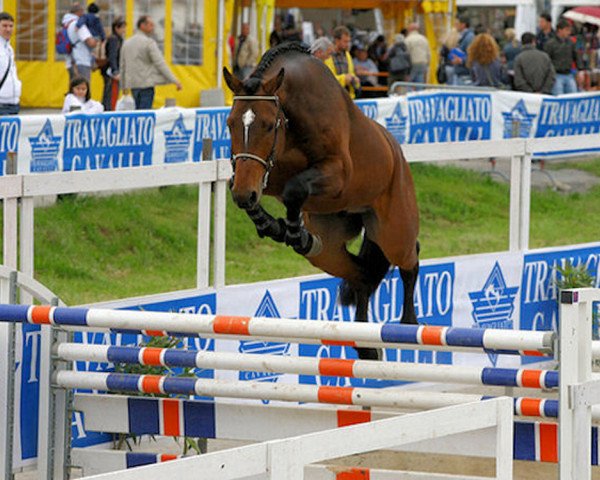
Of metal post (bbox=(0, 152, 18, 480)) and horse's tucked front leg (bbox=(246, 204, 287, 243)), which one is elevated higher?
horse's tucked front leg (bbox=(246, 204, 287, 243))

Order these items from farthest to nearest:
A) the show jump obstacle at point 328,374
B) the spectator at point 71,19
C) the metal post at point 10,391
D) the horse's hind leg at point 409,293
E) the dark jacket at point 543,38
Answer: the dark jacket at point 543,38, the spectator at point 71,19, the horse's hind leg at point 409,293, the metal post at point 10,391, the show jump obstacle at point 328,374

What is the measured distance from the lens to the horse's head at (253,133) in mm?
6558

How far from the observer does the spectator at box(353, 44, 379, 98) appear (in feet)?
84.6

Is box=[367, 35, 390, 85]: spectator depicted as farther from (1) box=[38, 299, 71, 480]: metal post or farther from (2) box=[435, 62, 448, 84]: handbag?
(1) box=[38, 299, 71, 480]: metal post

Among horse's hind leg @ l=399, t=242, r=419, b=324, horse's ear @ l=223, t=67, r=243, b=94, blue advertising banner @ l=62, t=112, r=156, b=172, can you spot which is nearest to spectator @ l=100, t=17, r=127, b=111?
blue advertising banner @ l=62, t=112, r=156, b=172

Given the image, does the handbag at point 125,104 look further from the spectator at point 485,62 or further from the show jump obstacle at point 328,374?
the show jump obstacle at point 328,374

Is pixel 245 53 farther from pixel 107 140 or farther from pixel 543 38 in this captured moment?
pixel 107 140

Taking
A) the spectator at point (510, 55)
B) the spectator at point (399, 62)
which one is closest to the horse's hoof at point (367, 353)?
the spectator at point (510, 55)

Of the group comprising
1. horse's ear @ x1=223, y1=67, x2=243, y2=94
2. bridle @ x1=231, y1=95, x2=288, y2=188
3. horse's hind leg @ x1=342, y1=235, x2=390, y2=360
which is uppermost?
horse's ear @ x1=223, y1=67, x2=243, y2=94

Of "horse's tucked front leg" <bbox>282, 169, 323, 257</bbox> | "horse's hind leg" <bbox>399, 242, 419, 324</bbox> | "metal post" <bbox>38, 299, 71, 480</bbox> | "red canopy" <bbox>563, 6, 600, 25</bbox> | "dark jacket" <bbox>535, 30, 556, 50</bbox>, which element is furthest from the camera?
"red canopy" <bbox>563, 6, 600, 25</bbox>

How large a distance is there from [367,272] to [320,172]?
1392 mm

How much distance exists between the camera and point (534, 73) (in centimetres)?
2133

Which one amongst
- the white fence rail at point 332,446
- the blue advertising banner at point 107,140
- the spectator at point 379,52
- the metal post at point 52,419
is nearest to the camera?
the white fence rail at point 332,446

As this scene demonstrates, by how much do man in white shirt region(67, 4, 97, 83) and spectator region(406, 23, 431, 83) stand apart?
6754mm
